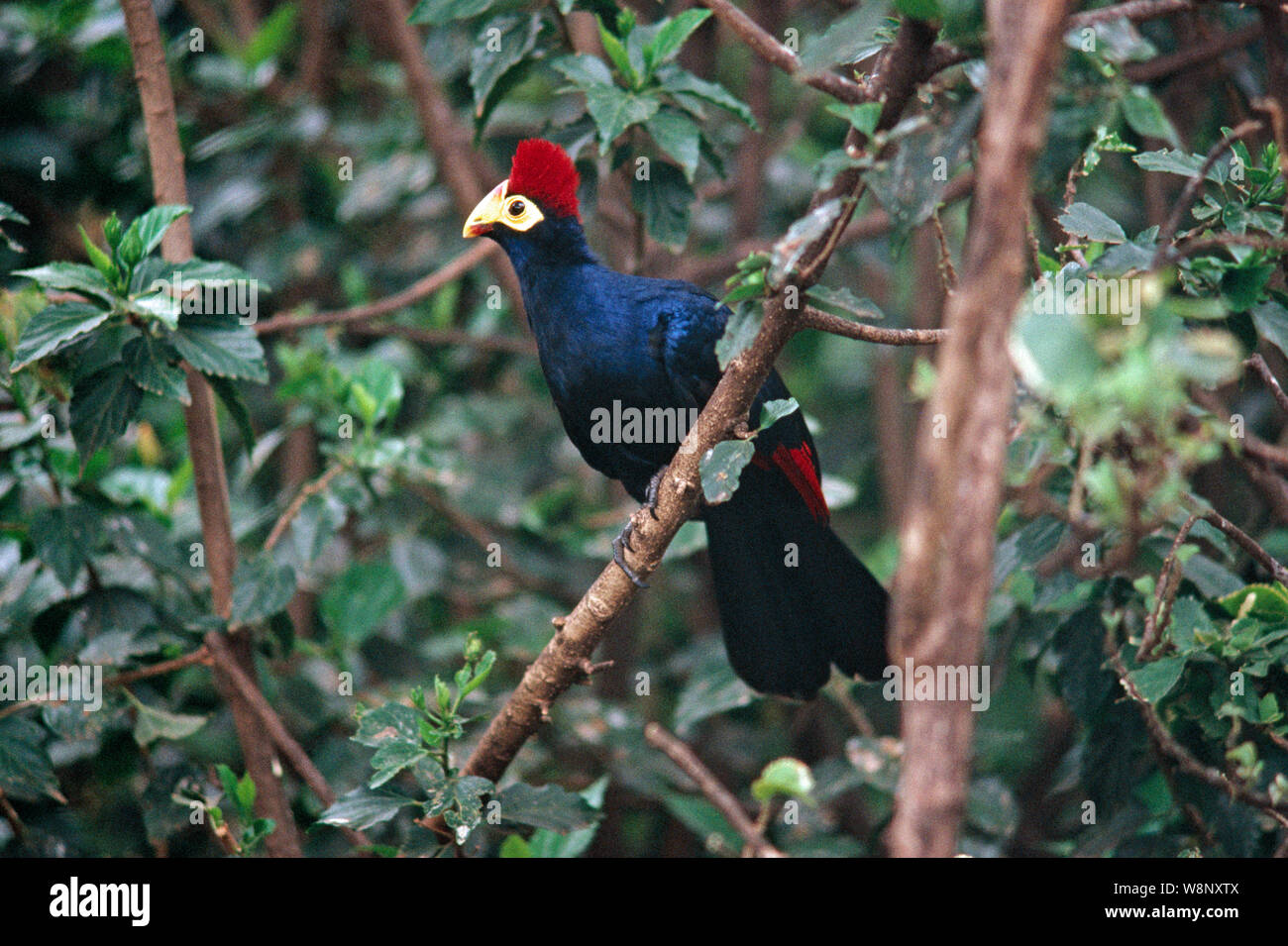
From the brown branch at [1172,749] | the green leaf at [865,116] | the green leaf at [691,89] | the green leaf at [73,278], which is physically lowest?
the brown branch at [1172,749]

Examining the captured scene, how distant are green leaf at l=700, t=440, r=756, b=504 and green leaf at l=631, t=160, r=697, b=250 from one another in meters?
1.04

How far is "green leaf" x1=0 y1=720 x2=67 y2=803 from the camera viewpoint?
2465 millimetres

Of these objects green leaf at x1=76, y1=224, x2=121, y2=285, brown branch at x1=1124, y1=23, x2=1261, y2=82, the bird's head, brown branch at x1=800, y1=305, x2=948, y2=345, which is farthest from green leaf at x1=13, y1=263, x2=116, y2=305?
brown branch at x1=1124, y1=23, x2=1261, y2=82

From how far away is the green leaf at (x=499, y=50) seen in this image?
2830 mm

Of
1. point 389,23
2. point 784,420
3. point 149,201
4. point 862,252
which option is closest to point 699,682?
point 784,420

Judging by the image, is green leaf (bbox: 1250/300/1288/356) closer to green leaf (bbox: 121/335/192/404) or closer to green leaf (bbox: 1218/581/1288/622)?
green leaf (bbox: 1218/581/1288/622)

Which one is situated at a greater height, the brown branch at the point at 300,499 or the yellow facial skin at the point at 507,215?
the yellow facial skin at the point at 507,215

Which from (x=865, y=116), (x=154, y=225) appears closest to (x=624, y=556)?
(x=865, y=116)

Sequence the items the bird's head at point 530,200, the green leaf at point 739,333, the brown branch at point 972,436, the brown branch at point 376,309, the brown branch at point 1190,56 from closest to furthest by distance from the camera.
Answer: the brown branch at point 972,436 < the green leaf at point 739,333 < the bird's head at point 530,200 < the brown branch at point 1190,56 < the brown branch at point 376,309

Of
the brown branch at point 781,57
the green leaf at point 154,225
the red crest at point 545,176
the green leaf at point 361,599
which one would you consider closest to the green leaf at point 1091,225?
the brown branch at point 781,57

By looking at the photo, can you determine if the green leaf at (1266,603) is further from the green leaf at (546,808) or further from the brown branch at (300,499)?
the brown branch at (300,499)

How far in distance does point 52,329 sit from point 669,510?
4.47 ft

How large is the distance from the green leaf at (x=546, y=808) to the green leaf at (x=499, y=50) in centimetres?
173

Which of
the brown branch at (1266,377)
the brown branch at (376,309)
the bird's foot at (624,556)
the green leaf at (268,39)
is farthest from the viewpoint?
the green leaf at (268,39)
